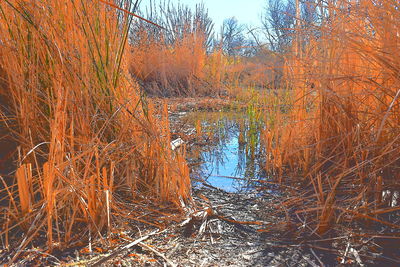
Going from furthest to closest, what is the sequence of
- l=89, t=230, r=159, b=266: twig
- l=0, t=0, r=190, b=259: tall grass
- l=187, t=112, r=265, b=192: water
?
l=187, t=112, r=265, b=192: water → l=0, t=0, r=190, b=259: tall grass → l=89, t=230, r=159, b=266: twig

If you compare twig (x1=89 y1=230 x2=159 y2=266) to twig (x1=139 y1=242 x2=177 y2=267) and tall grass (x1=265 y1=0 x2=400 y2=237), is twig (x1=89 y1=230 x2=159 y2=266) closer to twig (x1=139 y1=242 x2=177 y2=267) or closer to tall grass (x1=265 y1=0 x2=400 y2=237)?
twig (x1=139 y1=242 x2=177 y2=267)

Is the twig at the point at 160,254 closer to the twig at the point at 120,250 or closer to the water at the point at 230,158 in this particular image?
the twig at the point at 120,250

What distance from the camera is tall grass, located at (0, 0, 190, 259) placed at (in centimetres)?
103

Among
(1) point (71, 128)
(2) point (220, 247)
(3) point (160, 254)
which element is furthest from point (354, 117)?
(1) point (71, 128)

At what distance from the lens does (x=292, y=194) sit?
1522 mm

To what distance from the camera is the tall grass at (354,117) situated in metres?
1.11

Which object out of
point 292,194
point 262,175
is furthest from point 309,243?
point 262,175

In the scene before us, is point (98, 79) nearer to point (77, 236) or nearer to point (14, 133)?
point (14, 133)

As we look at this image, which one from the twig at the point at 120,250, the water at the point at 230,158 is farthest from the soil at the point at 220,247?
the water at the point at 230,158

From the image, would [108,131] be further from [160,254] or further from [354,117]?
[354,117]

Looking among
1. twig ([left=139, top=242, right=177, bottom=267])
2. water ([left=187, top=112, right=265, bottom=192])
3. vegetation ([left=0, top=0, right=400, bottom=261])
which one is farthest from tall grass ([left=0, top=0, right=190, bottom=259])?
water ([left=187, top=112, right=265, bottom=192])

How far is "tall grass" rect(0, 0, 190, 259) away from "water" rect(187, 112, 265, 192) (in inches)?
16.9

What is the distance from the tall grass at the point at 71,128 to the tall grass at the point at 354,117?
570 millimetres

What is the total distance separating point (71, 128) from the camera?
1024 millimetres
